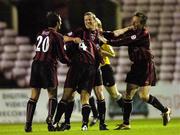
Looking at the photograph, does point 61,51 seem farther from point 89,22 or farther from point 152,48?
point 152,48

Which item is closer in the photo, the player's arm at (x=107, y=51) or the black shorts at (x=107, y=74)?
the player's arm at (x=107, y=51)

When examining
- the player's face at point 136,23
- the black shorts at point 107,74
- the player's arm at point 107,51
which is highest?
the player's face at point 136,23

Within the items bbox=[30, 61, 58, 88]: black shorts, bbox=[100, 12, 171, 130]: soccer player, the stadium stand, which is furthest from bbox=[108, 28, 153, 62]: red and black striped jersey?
the stadium stand

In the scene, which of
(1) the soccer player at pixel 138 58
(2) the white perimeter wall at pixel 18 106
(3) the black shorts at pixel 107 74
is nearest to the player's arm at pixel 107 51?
(3) the black shorts at pixel 107 74

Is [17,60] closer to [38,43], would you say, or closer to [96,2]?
[96,2]

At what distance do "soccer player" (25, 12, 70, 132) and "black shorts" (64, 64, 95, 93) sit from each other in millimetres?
223

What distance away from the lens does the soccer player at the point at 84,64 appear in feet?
40.4

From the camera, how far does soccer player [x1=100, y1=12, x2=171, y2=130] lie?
498 inches

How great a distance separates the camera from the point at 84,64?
40.5 ft

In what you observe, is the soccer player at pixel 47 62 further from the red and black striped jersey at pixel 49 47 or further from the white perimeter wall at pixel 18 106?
the white perimeter wall at pixel 18 106

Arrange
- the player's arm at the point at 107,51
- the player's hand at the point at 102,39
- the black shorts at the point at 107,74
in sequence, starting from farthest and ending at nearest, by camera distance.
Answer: the black shorts at the point at 107,74 < the player's arm at the point at 107,51 < the player's hand at the point at 102,39

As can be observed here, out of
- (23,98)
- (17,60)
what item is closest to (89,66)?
(23,98)

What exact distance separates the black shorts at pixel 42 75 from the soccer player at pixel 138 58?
1.12 metres

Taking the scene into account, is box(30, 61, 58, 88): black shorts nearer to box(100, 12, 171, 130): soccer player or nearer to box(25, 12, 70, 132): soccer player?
box(25, 12, 70, 132): soccer player
